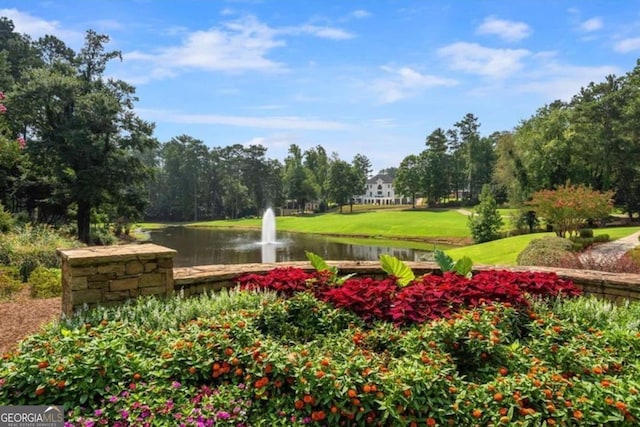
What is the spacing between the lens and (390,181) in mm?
85562

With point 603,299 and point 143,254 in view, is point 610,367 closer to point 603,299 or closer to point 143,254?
point 603,299

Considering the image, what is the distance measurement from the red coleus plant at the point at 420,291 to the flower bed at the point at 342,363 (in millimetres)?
22

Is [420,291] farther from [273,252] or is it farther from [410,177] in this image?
[410,177]

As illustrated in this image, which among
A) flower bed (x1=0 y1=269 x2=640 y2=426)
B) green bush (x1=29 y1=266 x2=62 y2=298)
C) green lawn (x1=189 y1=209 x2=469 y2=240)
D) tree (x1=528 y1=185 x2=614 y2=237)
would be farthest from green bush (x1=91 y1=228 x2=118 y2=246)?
tree (x1=528 y1=185 x2=614 y2=237)

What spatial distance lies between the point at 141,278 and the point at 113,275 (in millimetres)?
272

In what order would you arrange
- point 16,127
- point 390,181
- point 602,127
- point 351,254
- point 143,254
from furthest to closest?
point 390,181 → point 602,127 → point 351,254 → point 16,127 → point 143,254

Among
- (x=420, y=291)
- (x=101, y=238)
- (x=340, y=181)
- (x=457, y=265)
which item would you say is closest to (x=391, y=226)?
(x=340, y=181)

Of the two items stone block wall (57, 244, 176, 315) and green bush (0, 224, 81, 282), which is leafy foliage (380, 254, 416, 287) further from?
green bush (0, 224, 81, 282)

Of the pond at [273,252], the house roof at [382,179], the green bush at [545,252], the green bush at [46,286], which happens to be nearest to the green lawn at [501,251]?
the green bush at [545,252]

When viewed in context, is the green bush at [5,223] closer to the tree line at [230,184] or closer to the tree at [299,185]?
the tree line at [230,184]

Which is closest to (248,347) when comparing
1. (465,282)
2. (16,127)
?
(465,282)

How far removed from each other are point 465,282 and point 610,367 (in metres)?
1.52

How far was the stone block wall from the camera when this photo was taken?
3846 millimetres

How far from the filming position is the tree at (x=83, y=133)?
2030 centimetres
